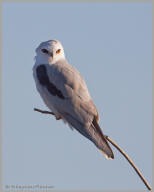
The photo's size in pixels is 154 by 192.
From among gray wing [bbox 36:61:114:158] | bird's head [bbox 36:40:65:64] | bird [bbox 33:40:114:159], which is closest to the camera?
bird [bbox 33:40:114:159]

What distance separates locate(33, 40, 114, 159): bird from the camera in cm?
589

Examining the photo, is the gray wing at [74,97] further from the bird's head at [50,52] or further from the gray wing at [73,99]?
the bird's head at [50,52]

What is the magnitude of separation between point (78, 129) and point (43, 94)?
83 centimetres

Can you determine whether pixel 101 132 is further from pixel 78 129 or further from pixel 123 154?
pixel 123 154

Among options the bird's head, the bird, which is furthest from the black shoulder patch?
the bird's head

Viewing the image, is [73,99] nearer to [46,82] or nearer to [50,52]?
[46,82]

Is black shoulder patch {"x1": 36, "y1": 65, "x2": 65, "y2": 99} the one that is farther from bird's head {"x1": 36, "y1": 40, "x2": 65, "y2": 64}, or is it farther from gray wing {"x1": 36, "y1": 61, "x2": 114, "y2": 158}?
bird's head {"x1": 36, "y1": 40, "x2": 65, "y2": 64}

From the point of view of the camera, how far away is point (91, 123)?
6.00 m

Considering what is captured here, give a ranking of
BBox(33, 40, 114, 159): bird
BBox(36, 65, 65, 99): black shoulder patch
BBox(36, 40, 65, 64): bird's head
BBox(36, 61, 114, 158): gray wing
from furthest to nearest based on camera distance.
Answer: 1. BBox(36, 40, 65, 64): bird's head
2. BBox(36, 65, 65, 99): black shoulder patch
3. BBox(36, 61, 114, 158): gray wing
4. BBox(33, 40, 114, 159): bird

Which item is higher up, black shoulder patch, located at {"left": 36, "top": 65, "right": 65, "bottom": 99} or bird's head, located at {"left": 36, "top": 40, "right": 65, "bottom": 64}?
bird's head, located at {"left": 36, "top": 40, "right": 65, "bottom": 64}

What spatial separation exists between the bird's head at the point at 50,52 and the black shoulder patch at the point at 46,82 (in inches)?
12.2

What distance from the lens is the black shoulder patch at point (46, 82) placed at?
6215 millimetres

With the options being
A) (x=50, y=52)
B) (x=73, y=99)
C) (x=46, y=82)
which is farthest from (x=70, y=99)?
(x=50, y=52)

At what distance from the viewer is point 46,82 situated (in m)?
6.32
